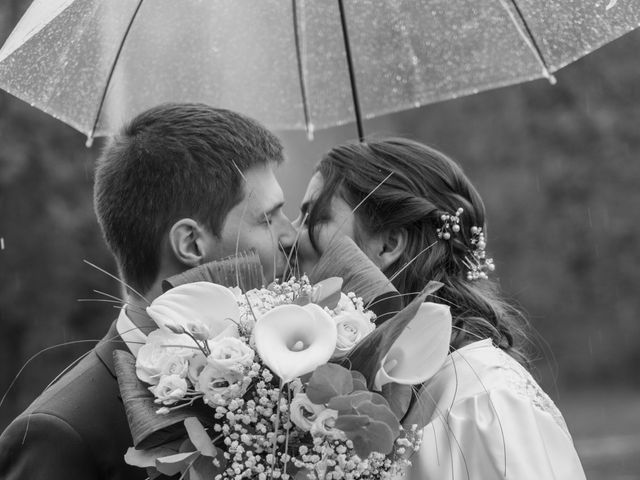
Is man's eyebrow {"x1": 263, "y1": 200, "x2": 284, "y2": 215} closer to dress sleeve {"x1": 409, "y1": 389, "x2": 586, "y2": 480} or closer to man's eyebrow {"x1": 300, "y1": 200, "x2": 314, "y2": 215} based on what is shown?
man's eyebrow {"x1": 300, "y1": 200, "x2": 314, "y2": 215}

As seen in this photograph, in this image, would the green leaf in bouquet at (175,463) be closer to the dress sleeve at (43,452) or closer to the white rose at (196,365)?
the white rose at (196,365)

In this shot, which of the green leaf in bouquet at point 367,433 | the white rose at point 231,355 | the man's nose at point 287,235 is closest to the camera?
the green leaf in bouquet at point 367,433

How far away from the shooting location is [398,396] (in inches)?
107

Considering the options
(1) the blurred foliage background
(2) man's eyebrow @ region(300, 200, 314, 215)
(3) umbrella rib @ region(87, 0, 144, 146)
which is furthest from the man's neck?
(1) the blurred foliage background

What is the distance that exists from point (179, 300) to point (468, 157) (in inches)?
859

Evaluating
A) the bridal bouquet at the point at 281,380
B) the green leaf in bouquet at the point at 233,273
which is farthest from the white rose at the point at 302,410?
the green leaf in bouquet at the point at 233,273

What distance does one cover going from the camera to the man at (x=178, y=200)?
3.47 meters

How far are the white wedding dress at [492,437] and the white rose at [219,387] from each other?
64cm

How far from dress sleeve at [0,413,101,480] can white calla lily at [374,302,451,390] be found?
1.00 m

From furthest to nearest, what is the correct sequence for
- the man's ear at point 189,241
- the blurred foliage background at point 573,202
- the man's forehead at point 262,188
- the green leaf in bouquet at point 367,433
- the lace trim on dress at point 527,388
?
the blurred foliage background at point 573,202 < the man's forehead at point 262,188 < the man's ear at point 189,241 < the lace trim on dress at point 527,388 < the green leaf in bouquet at point 367,433

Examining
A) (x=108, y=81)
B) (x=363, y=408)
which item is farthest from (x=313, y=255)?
(x=363, y=408)

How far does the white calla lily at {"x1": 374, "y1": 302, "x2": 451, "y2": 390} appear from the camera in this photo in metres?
2.73

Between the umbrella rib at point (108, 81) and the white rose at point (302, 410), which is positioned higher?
the umbrella rib at point (108, 81)

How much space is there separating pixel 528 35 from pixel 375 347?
2135 millimetres
